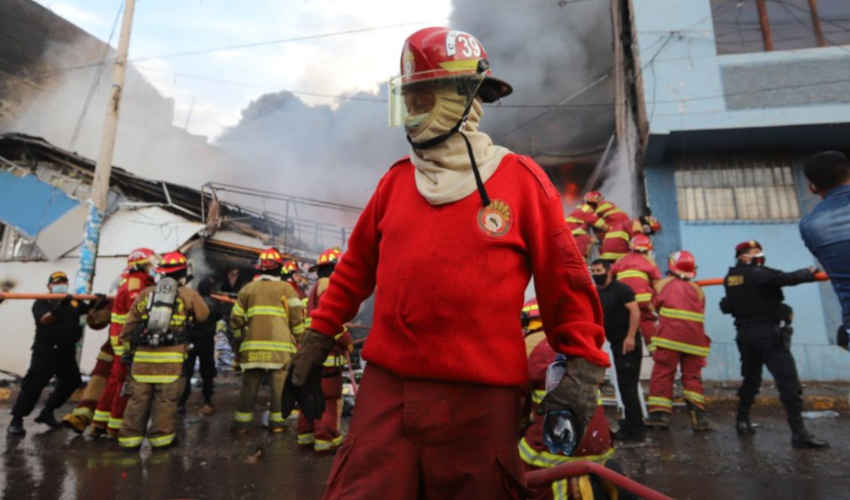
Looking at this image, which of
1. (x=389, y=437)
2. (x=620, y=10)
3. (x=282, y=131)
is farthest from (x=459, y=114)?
(x=282, y=131)

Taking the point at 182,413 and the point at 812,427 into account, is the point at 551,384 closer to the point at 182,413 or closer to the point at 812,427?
the point at 812,427

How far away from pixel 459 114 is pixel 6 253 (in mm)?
12538

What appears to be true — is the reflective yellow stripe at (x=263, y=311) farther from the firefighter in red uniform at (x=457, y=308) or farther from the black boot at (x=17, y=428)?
the firefighter in red uniform at (x=457, y=308)

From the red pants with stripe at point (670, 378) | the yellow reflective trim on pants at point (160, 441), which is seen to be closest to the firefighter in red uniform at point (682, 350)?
the red pants with stripe at point (670, 378)

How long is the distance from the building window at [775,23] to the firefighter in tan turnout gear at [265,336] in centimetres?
816

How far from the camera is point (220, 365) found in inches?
397

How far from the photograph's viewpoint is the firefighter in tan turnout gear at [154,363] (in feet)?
14.5

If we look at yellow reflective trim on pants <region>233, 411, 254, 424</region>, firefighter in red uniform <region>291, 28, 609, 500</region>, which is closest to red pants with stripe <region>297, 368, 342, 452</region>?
yellow reflective trim on pants <region>233, 411, 254, 424</region>

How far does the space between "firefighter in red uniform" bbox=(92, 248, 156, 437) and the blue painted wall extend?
21.3 feet

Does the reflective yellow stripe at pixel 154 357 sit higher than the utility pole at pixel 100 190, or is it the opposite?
the utility pole at pixel 100 190

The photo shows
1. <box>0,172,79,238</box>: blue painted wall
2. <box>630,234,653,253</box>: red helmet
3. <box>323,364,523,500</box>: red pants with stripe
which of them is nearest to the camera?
<box>323,364,523,500</box>: red pants with stripe

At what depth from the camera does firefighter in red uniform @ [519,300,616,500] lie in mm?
1431

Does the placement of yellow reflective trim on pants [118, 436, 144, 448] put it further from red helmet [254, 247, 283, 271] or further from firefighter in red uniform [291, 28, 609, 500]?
firefighter in red uniform [291, 28, 609, 500]

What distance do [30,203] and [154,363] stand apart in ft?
26.8
